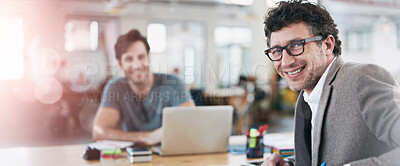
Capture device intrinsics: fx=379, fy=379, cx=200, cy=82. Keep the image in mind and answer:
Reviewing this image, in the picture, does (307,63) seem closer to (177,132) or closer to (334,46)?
(334,46)

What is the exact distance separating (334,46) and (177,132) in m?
0.99

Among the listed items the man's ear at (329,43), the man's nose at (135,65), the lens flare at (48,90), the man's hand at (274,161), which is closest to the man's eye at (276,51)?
the man's ear at (329,43)

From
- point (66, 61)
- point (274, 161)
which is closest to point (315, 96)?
point (274, 161)

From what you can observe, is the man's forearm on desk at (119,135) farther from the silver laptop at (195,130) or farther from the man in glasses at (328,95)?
the man in glasses at (328,95)

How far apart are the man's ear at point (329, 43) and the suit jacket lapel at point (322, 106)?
108 millimetres

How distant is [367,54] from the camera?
7.24m

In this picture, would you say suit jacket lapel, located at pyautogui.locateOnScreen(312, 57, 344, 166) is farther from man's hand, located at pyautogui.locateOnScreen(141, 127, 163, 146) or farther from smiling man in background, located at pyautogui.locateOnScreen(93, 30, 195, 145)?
smiling man in background, located at pyautogui.locateOnScreen(93, 30, 195, 145)

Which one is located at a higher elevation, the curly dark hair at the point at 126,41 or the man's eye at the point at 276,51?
the curly dark hair at the point at 126,41

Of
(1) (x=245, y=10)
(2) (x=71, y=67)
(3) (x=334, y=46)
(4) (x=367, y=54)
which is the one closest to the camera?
(3) (x=334, y=46)

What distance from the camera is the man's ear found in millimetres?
1877

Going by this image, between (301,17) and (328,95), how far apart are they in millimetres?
398

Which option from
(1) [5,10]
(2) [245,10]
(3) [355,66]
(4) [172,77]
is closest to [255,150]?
(3) [355,66]

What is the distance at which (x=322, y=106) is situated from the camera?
67.7 inches

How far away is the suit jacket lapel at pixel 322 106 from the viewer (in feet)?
5.60
